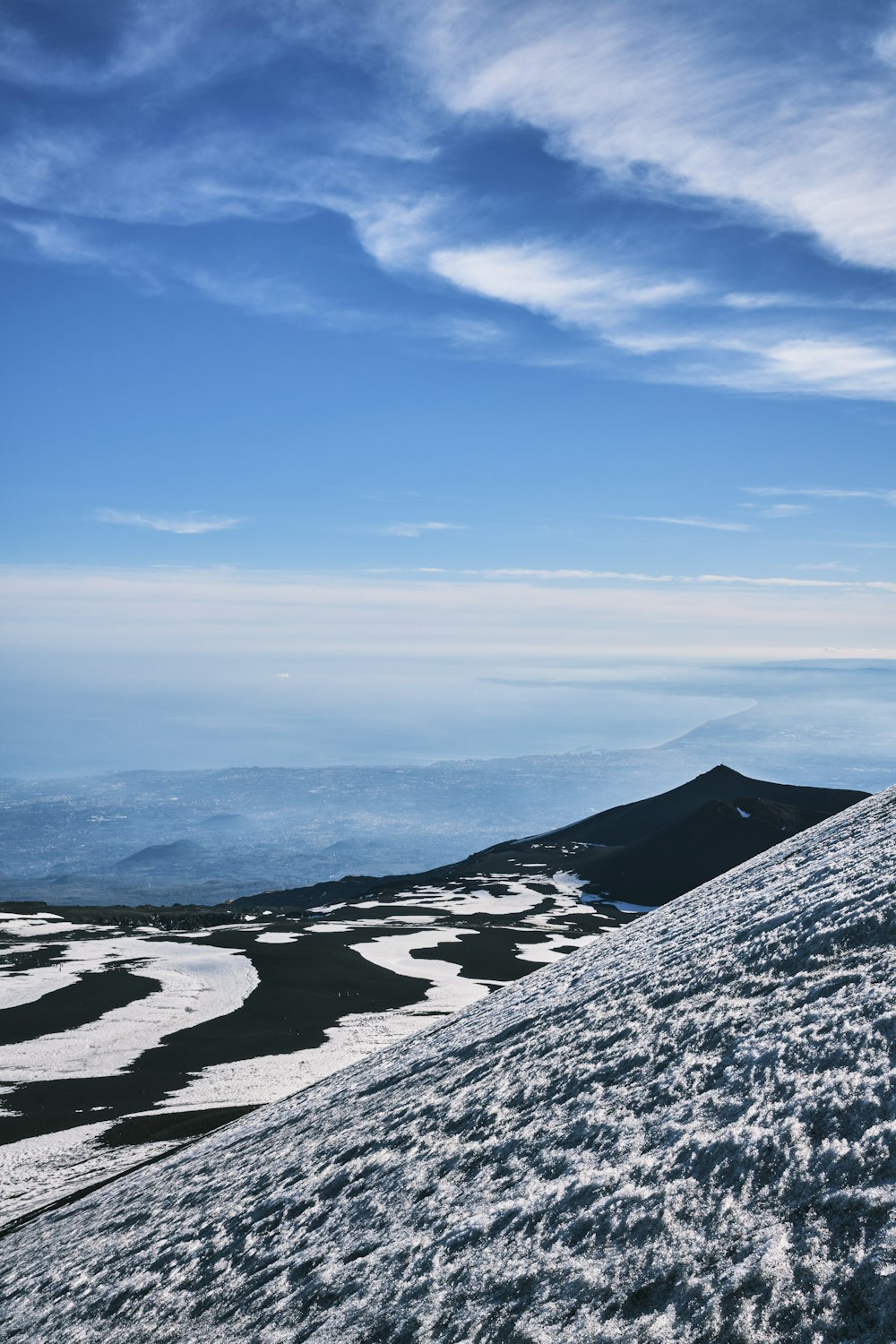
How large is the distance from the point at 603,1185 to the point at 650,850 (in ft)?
308

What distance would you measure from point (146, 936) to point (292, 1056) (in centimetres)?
3416

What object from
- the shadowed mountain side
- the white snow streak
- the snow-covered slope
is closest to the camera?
the snow-covered slope

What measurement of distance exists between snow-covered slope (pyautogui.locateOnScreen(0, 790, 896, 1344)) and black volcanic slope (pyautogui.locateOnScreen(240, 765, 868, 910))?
71.5 meters

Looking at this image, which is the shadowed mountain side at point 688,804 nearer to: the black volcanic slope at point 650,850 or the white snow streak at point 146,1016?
the black volcanic slope at point 650,850

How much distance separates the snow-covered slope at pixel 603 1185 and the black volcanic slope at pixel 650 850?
71497 millimetres

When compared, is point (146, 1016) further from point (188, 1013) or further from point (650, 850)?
point (650, 850)

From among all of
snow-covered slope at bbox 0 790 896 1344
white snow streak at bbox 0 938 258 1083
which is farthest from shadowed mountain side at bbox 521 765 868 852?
snow-covered slope at bbox 0 790 896 1344

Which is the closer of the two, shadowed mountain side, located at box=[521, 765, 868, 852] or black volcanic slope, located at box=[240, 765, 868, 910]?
black volcanic slope, located at box=[240, 765, 868, 910]

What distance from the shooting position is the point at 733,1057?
268 inches

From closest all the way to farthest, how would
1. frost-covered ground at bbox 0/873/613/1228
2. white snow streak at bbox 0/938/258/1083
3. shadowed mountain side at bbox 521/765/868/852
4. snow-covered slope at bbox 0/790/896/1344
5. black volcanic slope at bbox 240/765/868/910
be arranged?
snow-covered slope at bbox 0/790/896/1344
frost-covered ground at bbox 0/873/613/1228
white snow streak at bbox 0/938/258/1083
black volcanic slope at bbox 240/765/868/910
shadowed mountain side at bbox 521/765/868/852

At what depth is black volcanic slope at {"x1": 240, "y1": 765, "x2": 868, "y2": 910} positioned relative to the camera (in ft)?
294

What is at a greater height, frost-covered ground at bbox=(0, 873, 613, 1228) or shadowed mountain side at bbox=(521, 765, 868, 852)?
shadowed mountain side at bbox=(521, 765, 868, 852)

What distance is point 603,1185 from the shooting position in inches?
245

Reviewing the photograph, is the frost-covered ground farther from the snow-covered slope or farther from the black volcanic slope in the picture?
the black volcanic slope
